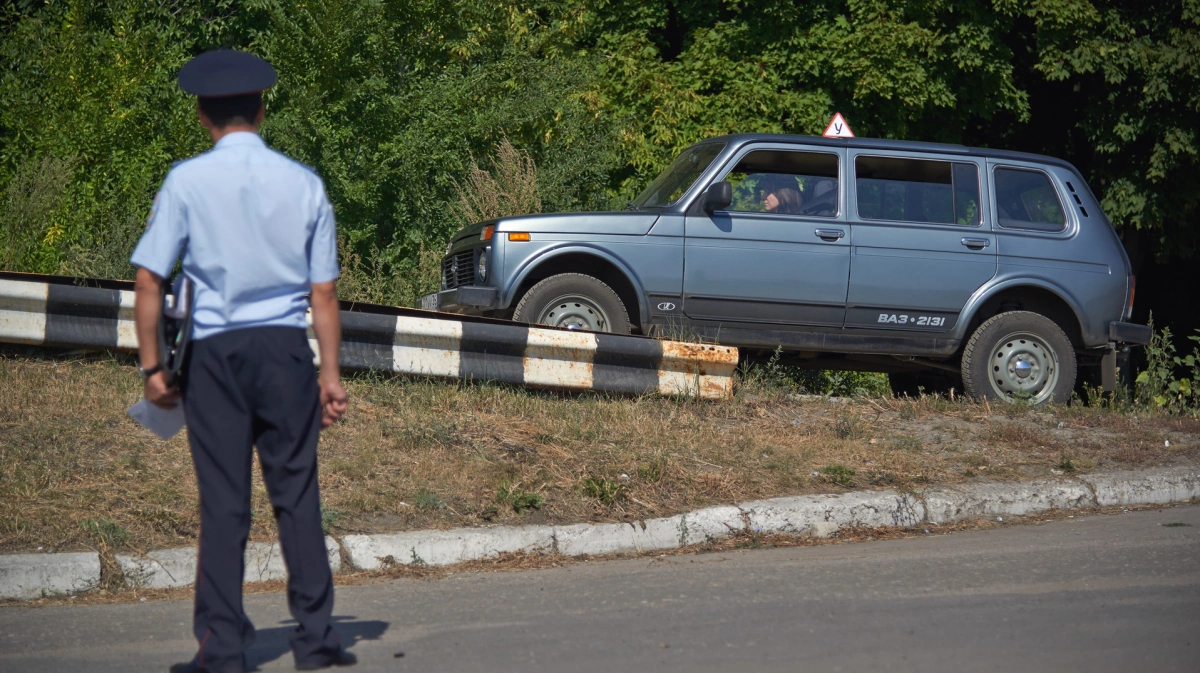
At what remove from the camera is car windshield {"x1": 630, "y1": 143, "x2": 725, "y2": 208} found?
8648mm

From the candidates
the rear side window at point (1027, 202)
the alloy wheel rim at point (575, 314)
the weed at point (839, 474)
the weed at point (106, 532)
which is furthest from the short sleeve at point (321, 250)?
the rear side window at point (1027, 202)

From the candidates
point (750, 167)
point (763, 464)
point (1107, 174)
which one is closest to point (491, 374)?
point (763, 464)

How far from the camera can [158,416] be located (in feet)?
11.6

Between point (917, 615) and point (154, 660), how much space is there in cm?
270

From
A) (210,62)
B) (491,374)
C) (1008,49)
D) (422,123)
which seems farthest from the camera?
(1008,49)

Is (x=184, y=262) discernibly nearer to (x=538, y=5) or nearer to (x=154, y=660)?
(x=154, y=660)

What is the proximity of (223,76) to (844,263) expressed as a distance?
5.86 metres

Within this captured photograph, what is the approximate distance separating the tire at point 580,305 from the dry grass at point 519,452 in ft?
2.19

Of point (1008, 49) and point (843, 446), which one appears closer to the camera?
point (843, 446)

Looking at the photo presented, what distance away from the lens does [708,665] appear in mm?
3602

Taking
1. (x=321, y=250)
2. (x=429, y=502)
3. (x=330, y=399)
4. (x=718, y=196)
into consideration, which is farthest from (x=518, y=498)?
(x=718, y=196)

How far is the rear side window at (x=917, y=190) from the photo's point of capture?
8.70 metres

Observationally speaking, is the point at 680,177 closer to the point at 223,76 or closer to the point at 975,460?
the point at 975,460

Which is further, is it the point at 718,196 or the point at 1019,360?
the point at 1019,360
